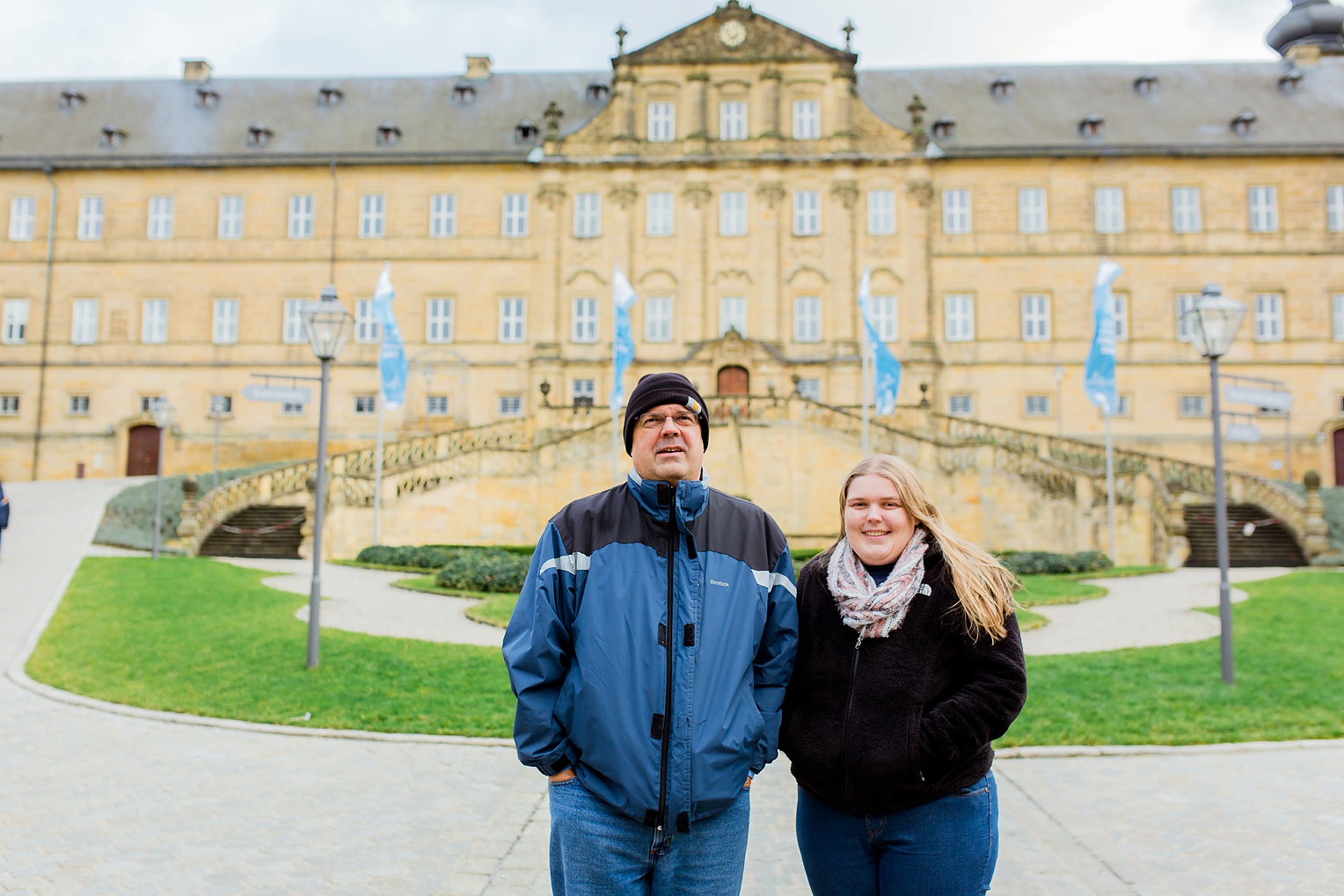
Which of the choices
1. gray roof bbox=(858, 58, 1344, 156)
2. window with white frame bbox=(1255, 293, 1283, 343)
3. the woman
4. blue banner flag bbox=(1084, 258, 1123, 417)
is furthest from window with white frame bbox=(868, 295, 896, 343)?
the woman

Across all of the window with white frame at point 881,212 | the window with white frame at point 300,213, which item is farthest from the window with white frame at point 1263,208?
the window with white frame at point 300,213

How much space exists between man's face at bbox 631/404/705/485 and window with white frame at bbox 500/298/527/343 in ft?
114

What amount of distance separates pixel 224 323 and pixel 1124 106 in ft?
127

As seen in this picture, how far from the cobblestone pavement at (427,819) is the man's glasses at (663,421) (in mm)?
2986

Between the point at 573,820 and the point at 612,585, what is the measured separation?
2.52ft

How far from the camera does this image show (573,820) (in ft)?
9.96

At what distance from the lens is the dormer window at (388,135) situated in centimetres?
3903

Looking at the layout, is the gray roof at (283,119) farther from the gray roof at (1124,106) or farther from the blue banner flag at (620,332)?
the blue banner flag at (620,332)

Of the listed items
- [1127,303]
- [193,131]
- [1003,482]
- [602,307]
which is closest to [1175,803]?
[1003,482]

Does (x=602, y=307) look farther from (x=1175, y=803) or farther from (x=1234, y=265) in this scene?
(x=1175, y=803)

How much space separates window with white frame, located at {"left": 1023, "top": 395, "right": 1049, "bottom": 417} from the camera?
3616cm

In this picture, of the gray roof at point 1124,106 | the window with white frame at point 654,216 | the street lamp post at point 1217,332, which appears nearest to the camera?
the street lamp post at point 1217,332

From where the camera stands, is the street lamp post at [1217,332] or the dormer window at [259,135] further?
the dormer window at [259,135]

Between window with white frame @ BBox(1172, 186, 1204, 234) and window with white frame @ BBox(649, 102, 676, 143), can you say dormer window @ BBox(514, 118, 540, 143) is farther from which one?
window with white frame @ BBox(1172, 186, 1204, 234)
